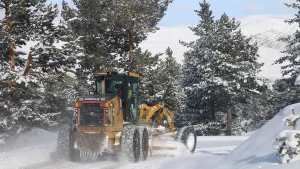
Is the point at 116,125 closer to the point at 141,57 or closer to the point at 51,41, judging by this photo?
the point at 51,41

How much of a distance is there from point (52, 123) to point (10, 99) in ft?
8.45

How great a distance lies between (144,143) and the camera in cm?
1362

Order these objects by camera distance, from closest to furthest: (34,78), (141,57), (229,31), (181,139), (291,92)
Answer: (181,139), (34,78), (141,57), (291,92), (229,31)

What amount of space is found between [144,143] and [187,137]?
3.12 m

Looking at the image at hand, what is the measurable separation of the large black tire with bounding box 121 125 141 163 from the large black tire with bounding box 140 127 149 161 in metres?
0.23

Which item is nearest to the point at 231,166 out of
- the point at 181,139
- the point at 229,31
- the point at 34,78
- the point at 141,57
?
the point at 181,139

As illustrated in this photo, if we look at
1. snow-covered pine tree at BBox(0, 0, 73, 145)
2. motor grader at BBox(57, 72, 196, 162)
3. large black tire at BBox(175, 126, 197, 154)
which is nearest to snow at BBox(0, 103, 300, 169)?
motor grader at BBox(57, 72, 196, 162)

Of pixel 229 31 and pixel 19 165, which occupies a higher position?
pixel 229 31

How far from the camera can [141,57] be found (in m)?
26.7

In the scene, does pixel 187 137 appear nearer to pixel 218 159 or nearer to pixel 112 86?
pixel 112 86

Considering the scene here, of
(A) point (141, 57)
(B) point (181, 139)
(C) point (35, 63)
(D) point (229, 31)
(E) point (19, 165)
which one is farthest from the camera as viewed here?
(D) point (229, 31)

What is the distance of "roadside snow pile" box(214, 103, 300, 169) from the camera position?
7604 millimetres

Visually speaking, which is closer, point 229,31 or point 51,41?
point 51,41

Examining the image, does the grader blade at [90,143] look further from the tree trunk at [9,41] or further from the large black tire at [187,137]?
the tree trunk at [9,41]
